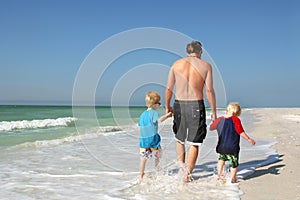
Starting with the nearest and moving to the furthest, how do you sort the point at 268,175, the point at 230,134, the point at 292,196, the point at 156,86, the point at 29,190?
1. the point at 292,196
2. the point at 29,190
3. the point at 230,134
4. the point at 268,175
5. the point at 156,86

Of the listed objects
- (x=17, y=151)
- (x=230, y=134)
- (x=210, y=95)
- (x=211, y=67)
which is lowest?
(x=17, y=151)

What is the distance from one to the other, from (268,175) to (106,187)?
2.24 metres

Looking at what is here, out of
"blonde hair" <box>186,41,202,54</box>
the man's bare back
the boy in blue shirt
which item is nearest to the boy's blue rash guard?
the boy in blue shirt

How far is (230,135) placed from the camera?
3961 millimetres

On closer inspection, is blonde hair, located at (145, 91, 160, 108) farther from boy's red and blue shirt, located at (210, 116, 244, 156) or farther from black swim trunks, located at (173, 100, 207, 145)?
boy's red and blue shirt, located at (210, 116, 244, 156)

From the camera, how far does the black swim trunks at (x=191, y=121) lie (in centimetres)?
396

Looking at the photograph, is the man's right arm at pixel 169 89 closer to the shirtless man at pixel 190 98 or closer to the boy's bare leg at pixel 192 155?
the shirtless man at pixel 190 98

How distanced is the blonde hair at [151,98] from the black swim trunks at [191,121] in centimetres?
29

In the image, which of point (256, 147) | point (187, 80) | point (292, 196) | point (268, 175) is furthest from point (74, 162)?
point (256, 147)

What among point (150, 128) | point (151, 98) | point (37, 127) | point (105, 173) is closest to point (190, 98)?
point (151, 98)

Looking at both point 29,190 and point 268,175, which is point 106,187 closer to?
point 29,190

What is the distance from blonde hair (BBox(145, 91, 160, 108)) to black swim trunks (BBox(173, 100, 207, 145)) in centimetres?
29

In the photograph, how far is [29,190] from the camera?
3627mm

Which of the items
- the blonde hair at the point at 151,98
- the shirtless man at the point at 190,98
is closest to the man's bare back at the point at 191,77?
the shirtless man at the point at 190,98
